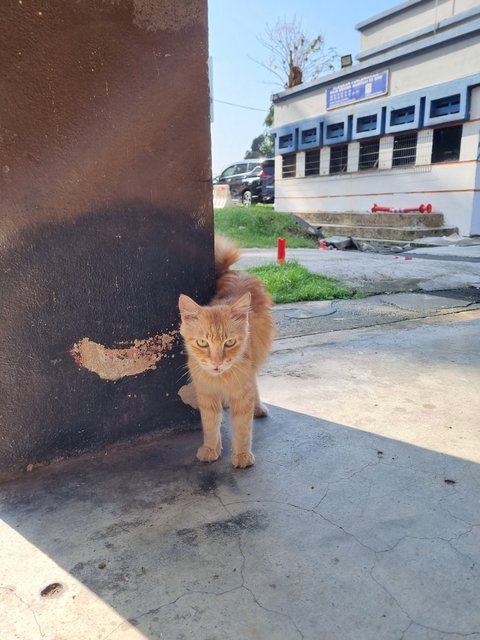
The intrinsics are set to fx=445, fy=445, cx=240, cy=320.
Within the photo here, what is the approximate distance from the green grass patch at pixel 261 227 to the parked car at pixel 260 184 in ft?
19.0

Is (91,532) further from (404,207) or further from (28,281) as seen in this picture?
(404,207)

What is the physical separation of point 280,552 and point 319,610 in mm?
253

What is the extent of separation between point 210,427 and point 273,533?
2.19 ft

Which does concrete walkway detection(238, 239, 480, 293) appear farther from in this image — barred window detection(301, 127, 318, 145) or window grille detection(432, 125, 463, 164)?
barred window detection(301, 127, 318, 145)

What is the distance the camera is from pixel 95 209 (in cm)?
203

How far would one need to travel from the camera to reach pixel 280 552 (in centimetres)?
156

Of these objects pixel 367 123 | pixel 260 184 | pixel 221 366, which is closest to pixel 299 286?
pixel 221 366

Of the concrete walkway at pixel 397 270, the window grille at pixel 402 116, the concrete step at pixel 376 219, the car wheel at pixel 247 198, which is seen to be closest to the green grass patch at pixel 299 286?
the concrete walkway at pixel 397 270

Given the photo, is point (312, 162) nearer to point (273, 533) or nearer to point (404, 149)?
point (404, 149)

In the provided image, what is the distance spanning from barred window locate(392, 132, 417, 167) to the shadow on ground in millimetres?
13347

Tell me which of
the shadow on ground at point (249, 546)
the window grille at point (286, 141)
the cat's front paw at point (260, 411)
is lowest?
the shadow on ground at point (249, 546)

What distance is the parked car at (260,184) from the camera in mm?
19516

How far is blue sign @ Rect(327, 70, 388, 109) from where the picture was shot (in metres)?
14.0

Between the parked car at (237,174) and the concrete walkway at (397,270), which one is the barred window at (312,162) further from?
the concrete walkway at (397,270)
